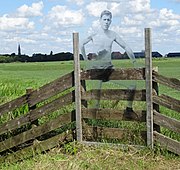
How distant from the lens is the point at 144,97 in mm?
7598

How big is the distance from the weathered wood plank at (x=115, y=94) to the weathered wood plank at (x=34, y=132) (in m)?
0.59

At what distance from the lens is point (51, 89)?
8641mm

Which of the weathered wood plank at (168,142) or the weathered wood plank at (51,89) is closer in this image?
the weathered wood plank at (168,142)

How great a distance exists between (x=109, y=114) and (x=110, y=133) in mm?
335

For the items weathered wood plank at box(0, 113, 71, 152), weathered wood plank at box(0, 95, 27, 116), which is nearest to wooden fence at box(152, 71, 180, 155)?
weathered wood plank at box(0, 113, 71, 152)

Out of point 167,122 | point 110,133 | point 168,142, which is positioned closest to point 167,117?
point 167,122

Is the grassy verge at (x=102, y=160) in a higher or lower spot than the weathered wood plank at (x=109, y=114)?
lower

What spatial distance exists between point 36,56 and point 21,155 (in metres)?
35.6

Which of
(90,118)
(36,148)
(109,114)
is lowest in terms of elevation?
(36,148)

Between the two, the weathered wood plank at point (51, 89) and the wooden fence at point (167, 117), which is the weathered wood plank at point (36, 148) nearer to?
the weathered wood plank at point (51, 89)

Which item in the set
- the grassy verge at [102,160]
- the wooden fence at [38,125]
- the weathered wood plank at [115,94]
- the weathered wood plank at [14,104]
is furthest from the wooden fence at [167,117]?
the weathered wood plank at [14,104]

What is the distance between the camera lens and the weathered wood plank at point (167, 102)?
23.9ft

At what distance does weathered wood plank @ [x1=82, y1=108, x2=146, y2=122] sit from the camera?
25.1 feet

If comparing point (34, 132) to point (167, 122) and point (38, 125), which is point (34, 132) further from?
point (167, 122)
